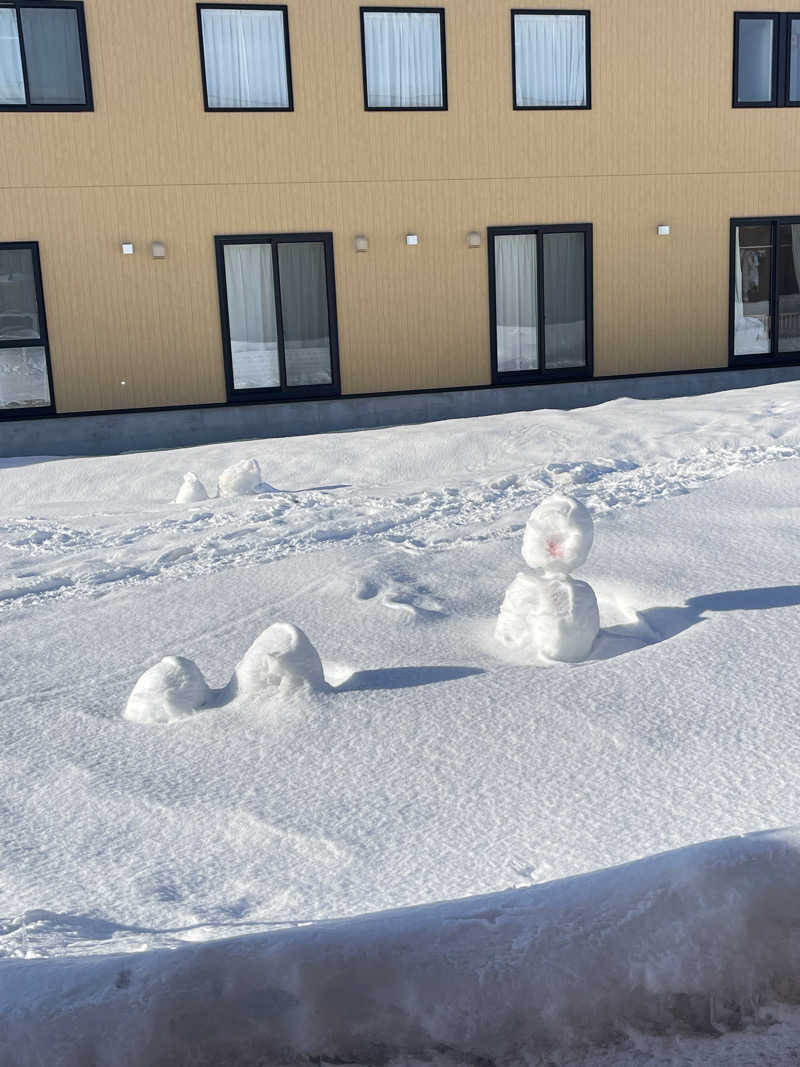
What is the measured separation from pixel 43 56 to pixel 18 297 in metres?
2.32

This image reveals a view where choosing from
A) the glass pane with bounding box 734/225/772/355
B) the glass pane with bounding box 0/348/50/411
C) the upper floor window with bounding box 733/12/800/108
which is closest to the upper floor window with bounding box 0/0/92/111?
the glass pane with bounding box 0/348/50/411

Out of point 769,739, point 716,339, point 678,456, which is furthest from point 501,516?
point 716,339

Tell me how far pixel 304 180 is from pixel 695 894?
10.3 m

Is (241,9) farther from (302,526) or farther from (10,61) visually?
(302,526)

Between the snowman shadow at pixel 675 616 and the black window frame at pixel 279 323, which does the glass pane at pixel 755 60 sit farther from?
the snowman shadow at pixel 675 616

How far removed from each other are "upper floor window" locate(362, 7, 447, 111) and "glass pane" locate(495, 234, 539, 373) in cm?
167

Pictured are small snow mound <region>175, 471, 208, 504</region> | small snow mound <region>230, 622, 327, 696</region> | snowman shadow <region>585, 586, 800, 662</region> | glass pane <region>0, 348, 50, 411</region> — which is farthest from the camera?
glass pane <region>0, 348, 50, 411</region>

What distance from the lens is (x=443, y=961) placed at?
4.33 feet

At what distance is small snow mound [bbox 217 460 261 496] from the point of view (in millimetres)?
7297

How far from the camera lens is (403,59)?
10742 millimetres

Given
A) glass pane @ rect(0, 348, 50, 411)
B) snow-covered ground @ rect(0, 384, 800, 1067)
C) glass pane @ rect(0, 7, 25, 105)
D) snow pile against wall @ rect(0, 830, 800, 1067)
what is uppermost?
glass pane @ rect(0, 7, 25, 105)

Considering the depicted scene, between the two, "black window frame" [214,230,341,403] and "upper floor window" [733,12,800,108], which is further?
"upper floor window" [733,12,800,108]

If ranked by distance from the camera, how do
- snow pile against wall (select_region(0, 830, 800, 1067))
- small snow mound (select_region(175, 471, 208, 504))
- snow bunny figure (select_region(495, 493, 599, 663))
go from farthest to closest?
small snow mound (select_region(175, 471, 208, 504)) < snow bunny figure (select_region(495, 493, 599, 663)) < snow pile against wall (select_region(0, 830, 800, 1067))

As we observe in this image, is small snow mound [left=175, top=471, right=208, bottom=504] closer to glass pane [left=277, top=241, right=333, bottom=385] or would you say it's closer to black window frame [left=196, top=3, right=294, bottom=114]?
glass pane [left=277, top=241, right=333, bottom=385]
